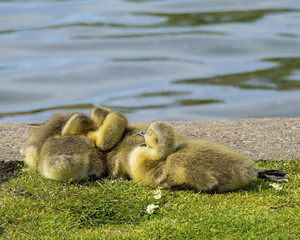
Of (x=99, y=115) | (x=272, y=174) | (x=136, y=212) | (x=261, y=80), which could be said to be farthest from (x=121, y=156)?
(x=261, y=80)

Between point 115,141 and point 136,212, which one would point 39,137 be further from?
point 136,212

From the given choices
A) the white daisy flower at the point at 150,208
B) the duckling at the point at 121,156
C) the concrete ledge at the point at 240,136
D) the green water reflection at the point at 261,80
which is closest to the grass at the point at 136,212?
the white daisy flower at the point at 150,208

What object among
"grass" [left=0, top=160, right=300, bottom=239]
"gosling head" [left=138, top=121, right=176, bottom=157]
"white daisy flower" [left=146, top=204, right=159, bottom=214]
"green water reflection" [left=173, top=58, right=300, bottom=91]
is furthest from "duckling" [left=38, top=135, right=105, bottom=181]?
"green water reflection" [left=173, top=58, right=300, bottom=91]

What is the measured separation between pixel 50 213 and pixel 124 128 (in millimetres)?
1282

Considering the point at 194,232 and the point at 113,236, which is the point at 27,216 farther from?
the point at 194,232

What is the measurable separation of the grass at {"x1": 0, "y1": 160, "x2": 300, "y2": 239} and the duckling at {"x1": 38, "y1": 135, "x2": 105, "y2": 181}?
0.10m

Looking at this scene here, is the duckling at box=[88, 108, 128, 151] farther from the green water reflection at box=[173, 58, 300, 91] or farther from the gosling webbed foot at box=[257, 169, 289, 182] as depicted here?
the green water reflection at box=[173, 58, 300, 91]

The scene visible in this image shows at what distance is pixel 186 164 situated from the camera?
4.92 metres

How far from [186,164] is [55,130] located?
1.49 metres

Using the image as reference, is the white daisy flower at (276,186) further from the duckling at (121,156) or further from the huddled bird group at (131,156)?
the duckling at (121,156)

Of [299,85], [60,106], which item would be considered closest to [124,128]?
[60,106]

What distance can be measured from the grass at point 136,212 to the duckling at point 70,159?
10 centimetres

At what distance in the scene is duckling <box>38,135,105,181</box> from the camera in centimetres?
516

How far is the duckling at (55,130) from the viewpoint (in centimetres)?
553
